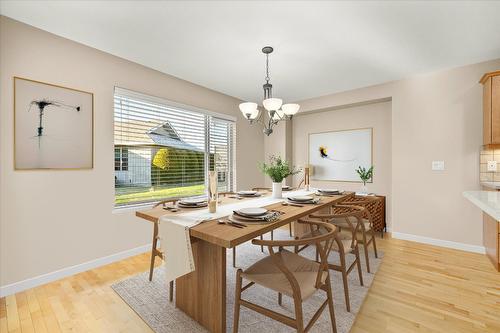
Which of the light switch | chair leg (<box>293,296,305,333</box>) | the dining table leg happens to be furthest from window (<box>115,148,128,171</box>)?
the light switch

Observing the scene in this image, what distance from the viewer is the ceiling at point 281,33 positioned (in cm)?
190

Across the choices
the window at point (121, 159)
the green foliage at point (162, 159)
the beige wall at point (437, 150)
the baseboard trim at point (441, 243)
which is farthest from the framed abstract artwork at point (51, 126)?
the baseboard trim at point (441, 243)

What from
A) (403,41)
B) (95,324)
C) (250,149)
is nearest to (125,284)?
(95,324)

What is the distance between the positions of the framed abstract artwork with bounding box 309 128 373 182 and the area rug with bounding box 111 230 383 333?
2.09 metres

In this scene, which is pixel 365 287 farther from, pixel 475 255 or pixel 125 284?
pixel 125 284

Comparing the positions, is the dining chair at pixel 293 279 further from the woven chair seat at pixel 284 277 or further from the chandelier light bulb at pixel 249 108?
the chandelier light bulb at pixel 249 108

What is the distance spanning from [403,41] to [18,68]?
374cm

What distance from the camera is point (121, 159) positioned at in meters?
2.88

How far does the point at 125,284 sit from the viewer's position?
2166 millimetres

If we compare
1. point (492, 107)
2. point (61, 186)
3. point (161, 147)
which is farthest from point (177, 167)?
point (492, 107)

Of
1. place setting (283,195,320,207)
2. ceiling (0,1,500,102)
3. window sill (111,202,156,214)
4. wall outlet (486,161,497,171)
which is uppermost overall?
ceiling (0,1,500,102)

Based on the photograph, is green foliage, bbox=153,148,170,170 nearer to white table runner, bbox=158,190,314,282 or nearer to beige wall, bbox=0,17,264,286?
beige wall, bbox=0,17,264,286

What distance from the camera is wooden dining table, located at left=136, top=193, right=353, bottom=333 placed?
4.33ft

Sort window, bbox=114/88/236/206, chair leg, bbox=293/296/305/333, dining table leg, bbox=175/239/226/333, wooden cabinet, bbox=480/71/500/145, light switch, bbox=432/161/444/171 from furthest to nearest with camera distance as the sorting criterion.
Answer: light switch, bbox=432/161/444/171 < window, bbox=114/88/236/206 < wooden cabinet, bbox=480/71/500/145 < dining table leg, bbox=175/239/226/333 < chair leg, bbox=293/296/305/333
